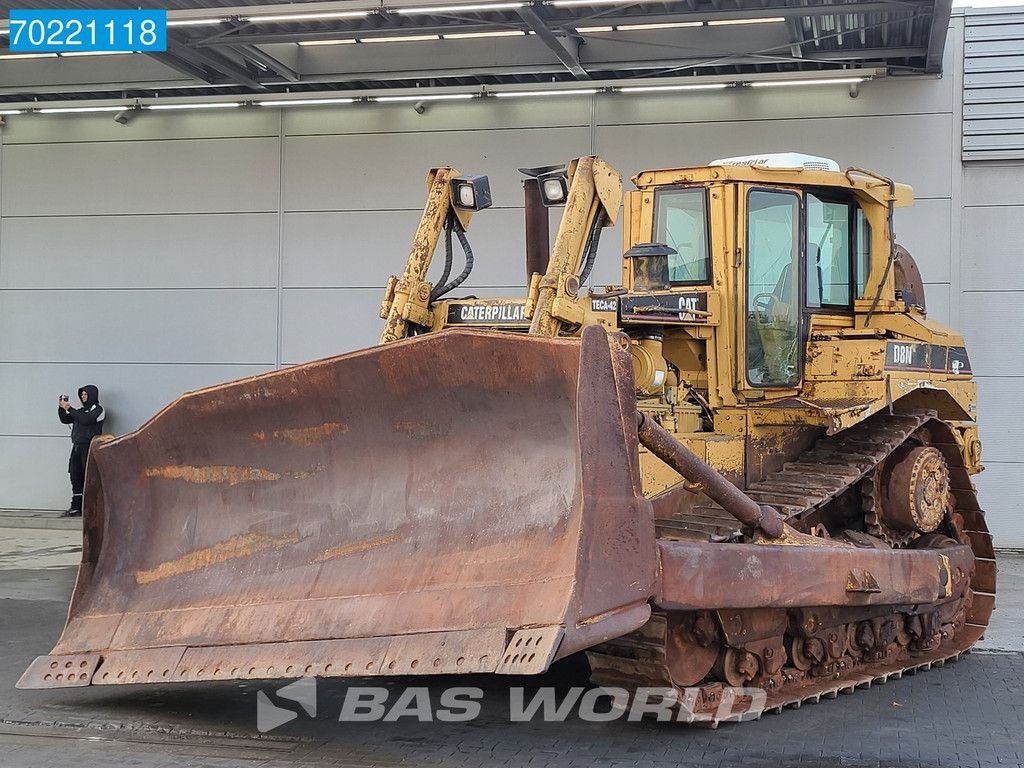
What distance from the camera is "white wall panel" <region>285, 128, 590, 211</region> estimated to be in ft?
48.1

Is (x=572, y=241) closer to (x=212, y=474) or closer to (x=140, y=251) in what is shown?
(x=212, y=474)

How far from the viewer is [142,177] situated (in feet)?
52.2

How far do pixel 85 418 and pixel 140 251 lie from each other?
2199 millimetres

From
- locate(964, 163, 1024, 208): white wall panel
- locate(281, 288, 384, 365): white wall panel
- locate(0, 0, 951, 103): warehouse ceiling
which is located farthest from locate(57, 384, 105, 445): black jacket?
locate(964, 163, 1024, 208): white wall panel

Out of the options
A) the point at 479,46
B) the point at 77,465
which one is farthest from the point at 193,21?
the point at 77,465

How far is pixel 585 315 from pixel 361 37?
723 cm

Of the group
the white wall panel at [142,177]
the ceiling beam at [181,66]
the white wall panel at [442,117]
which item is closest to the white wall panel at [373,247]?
the white wall panel at [142,177]

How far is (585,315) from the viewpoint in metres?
6.93

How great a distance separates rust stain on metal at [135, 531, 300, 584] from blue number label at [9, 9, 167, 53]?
288 inches

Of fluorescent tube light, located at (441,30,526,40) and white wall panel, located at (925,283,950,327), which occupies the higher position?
fluorescent tube light, located at (441,30,526,40)

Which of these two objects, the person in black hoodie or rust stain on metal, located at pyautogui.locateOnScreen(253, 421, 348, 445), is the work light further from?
the person in black hoodie

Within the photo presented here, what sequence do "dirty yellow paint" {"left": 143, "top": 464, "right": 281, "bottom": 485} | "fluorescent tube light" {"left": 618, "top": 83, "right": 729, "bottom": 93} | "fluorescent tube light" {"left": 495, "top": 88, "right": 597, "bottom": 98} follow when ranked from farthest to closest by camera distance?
"fluorescent tube light" {"left": 495, "top": 88, "right": 597, "bottom": 98}
"fluorescent tube light" {"left": 618, "top": 83, "right": 729, "bottom": 93}
"dirty yellow paint" {"left": 143, "top": 464, "right": 281, "bottom": 485}

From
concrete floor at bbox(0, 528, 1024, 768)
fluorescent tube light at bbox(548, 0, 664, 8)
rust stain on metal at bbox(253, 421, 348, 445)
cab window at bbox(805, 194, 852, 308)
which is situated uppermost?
fluorescent tube light at bbox(548, 0, 664, 8)

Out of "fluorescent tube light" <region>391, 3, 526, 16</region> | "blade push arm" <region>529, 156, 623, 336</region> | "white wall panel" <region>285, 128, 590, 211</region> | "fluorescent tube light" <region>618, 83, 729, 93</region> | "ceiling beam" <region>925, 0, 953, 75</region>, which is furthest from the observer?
"white wall panel" <region>285, 128, 590, 211</region>
